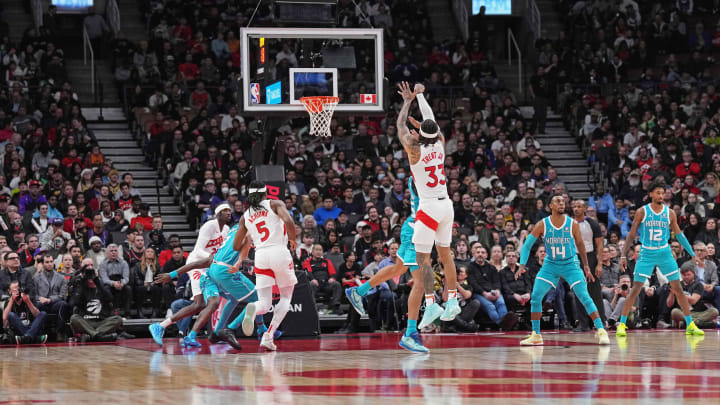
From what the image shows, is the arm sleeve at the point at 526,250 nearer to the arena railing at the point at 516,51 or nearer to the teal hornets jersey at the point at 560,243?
the teal hornets jersey at the point at 560,243

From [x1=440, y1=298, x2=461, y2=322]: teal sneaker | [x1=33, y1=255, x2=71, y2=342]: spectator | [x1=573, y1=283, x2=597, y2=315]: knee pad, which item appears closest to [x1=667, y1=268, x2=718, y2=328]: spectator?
[x1=573, y1=283, x2=597, y2=315]: knee pad

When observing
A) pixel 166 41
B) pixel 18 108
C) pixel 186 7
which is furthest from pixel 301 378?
pixel 186 7

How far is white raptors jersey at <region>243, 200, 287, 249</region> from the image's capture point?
41.2ft

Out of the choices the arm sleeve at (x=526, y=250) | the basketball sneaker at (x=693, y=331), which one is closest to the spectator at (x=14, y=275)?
the arm sleeve at (x=526, y=250)

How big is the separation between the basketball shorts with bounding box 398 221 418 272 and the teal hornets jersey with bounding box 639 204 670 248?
12.6ft

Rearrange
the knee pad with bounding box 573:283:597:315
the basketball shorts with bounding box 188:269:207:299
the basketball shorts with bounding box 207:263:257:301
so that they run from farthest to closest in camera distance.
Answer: the basketball shorts with bounding box 188:269:207:299 < the knee pad with bounding box 573:283:597:315 < the basketball shorts with bounding box 207:263:257:301

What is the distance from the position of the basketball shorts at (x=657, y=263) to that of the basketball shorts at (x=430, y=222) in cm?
426

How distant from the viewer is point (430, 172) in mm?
12016

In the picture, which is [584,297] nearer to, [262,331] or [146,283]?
[262,331]

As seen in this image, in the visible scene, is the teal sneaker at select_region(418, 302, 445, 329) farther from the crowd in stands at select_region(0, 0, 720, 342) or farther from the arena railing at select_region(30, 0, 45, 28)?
the arena railing at select_region(30, 0, 45, 28)

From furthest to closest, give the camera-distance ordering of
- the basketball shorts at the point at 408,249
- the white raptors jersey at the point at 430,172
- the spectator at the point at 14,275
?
1. the spectator at the point at 14,275
2. the basketball shorts at the point at 408,249
3. the white raptors jersey at the point at 430,172

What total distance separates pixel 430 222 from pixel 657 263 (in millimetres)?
4572

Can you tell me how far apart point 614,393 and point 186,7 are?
68.4 feet

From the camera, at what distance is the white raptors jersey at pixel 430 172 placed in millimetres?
11969
